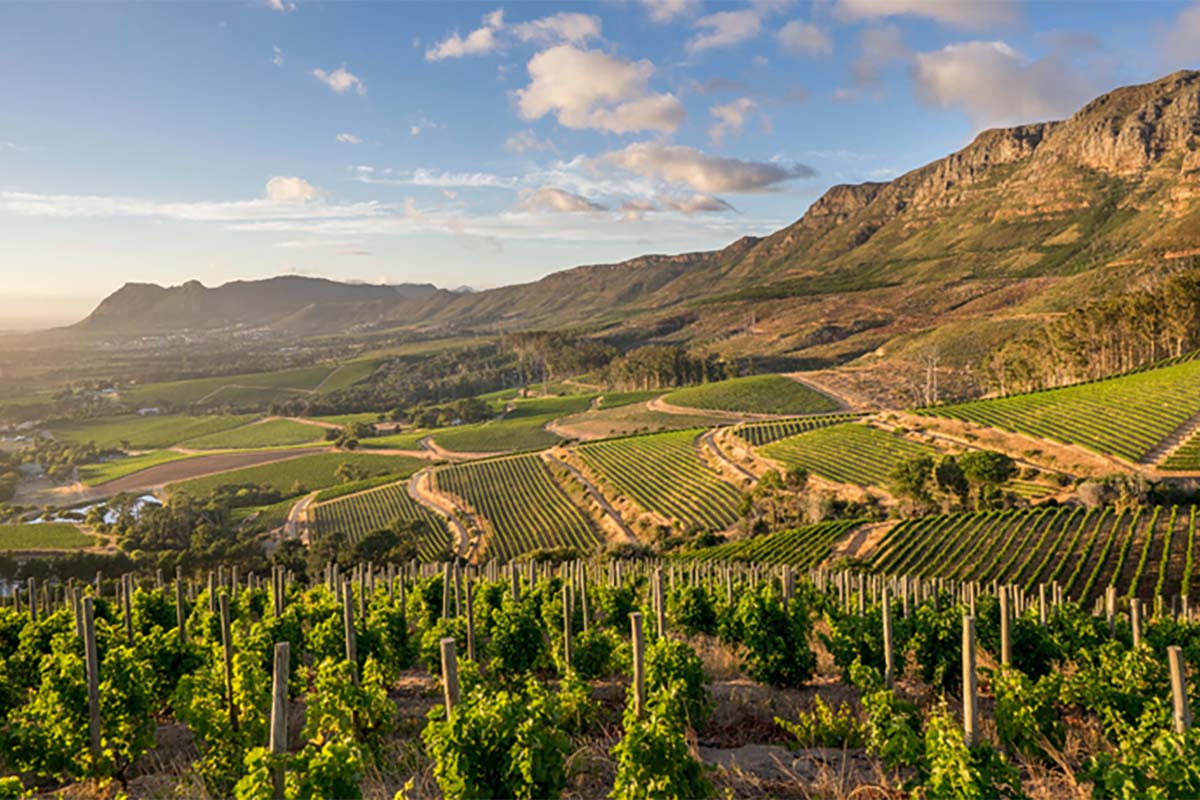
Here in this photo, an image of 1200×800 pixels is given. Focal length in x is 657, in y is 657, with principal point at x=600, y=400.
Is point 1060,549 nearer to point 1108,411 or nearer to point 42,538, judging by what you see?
point 1108,411

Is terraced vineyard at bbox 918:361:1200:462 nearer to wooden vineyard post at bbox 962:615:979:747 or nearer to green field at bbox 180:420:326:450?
wooden vineyard post at bbox 962:615:979:747

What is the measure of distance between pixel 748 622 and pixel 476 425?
14611 centimetres

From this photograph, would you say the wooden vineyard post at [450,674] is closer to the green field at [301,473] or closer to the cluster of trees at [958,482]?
the cluster of trees at [958,482]

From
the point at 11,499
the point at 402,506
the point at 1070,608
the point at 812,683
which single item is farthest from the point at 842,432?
the point at 11,499

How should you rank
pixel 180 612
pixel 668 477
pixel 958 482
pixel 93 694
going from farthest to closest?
pixel 668 477
pixel 958 482
pixel 180 612
pixel 93 694

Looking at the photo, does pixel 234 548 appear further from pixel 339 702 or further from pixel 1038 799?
pixel 1038 799

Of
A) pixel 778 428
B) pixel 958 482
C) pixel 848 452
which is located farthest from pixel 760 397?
pixel 958 482

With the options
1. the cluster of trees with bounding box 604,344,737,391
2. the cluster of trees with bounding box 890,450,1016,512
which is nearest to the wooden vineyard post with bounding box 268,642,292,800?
the cluster of trees with bounding box 890,450,1016,512

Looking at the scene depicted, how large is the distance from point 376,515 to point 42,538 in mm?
44300

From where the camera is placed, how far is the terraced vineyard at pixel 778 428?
102m

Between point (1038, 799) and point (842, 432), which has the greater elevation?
point (1038, 799)

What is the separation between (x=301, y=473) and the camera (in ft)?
408

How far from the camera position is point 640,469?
321 ft

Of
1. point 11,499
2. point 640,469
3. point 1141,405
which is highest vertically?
point 1141,405
